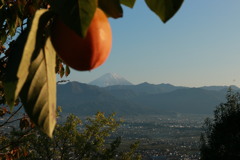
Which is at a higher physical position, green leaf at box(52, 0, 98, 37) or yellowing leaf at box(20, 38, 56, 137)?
green leaf at box(52, 0, 98, 37)

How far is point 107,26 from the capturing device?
2.07 ft

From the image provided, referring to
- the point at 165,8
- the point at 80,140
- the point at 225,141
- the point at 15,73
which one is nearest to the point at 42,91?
the point at 15,73

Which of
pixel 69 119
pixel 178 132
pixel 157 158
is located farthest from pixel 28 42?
pixel 178 132

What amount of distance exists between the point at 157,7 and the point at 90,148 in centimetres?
2375

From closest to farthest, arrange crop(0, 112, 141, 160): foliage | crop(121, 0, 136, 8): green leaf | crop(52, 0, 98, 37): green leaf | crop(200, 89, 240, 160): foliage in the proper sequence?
crop(52, 0, 98, 37): green leaf → crop(121, 0, 136, 8): green leaf → crop(0, 112, 141, 160): foliage → crop(200, 89, 240, 160): foliage

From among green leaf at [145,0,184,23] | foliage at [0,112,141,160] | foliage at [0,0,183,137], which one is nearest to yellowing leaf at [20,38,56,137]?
foliage at [0,0,183,137]

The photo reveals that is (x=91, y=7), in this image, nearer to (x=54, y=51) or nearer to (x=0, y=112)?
(x=54, y=51)

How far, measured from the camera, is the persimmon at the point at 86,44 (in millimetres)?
592

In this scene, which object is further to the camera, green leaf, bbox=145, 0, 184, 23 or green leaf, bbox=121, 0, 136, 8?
green leaf, bbox=121, 0, 136, 8

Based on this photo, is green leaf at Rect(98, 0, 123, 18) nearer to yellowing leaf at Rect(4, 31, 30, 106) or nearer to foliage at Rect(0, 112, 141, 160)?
yellowing leaf at Rect(4, 31, 30, 106)

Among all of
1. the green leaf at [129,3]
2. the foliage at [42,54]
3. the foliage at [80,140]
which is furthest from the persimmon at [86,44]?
the foliage at [80,140]

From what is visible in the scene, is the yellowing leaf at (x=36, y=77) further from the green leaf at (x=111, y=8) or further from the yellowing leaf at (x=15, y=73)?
the green leaf at (x=111, y=8)

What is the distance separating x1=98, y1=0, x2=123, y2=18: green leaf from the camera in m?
0.70

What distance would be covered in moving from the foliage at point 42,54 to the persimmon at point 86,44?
0.11 ft
